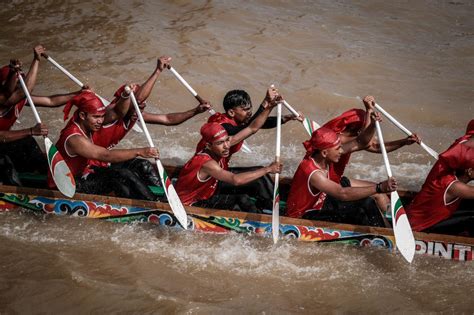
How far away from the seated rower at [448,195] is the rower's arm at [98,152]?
2.77 metres

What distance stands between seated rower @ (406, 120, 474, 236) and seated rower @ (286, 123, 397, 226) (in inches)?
19.1

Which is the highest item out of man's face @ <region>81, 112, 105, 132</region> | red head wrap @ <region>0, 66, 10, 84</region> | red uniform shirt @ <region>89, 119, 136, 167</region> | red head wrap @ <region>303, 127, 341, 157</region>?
red head wrap @ <region>0, 66, 10, 84</region>

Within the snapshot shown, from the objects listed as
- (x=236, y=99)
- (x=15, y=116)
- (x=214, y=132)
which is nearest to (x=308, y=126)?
(x=236, y=99)

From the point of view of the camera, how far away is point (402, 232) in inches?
249

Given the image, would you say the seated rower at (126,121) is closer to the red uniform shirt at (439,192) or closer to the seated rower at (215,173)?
the seated rower at (215,173)

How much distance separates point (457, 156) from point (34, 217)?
186 inches

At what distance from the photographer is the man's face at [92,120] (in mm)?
7043

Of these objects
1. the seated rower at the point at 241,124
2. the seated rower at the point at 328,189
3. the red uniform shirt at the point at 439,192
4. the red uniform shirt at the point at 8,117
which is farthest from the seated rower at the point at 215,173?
the red uniform shirt at the point at 8,117

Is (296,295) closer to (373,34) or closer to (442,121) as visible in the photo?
(442,121)

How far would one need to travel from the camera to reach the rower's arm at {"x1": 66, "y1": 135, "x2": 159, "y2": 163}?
6820mm

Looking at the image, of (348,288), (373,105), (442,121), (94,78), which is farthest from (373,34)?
(348,288)

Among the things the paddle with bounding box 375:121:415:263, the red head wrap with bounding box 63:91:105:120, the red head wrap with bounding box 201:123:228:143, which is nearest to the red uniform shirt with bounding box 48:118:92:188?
the red head wrap with bounding box 63:91:105:120

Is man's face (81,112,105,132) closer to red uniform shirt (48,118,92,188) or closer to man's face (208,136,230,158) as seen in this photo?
red uniform shirt (48,118,92,188)

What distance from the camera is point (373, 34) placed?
1330cm
